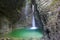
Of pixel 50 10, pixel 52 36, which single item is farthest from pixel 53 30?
pixel 50 10

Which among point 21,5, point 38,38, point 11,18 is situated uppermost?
point 21,5

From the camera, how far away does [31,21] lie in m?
10.5

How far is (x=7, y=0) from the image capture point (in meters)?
7.52

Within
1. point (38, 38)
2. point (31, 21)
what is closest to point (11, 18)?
point (31, 21)

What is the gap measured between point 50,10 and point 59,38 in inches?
57.6

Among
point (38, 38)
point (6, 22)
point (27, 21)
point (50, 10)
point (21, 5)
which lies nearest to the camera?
point (50, 10)

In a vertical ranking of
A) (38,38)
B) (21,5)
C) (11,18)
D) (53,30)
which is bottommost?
(38,38)

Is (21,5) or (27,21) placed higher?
(21,5)

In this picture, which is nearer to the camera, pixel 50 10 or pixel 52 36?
pixel 52 36

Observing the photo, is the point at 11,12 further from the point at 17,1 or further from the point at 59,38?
the point at 59,38

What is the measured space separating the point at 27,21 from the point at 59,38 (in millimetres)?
6580

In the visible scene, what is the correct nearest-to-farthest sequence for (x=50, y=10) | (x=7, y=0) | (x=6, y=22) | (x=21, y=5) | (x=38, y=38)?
(x=50, y=10)
(x=38, y=38)
(x=7, y=0)
(x=6, y=22)
(x=21, y=5)

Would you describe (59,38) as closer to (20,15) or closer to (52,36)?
(52,36)

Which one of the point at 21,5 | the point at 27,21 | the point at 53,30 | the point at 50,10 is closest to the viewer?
the point at 53,30
